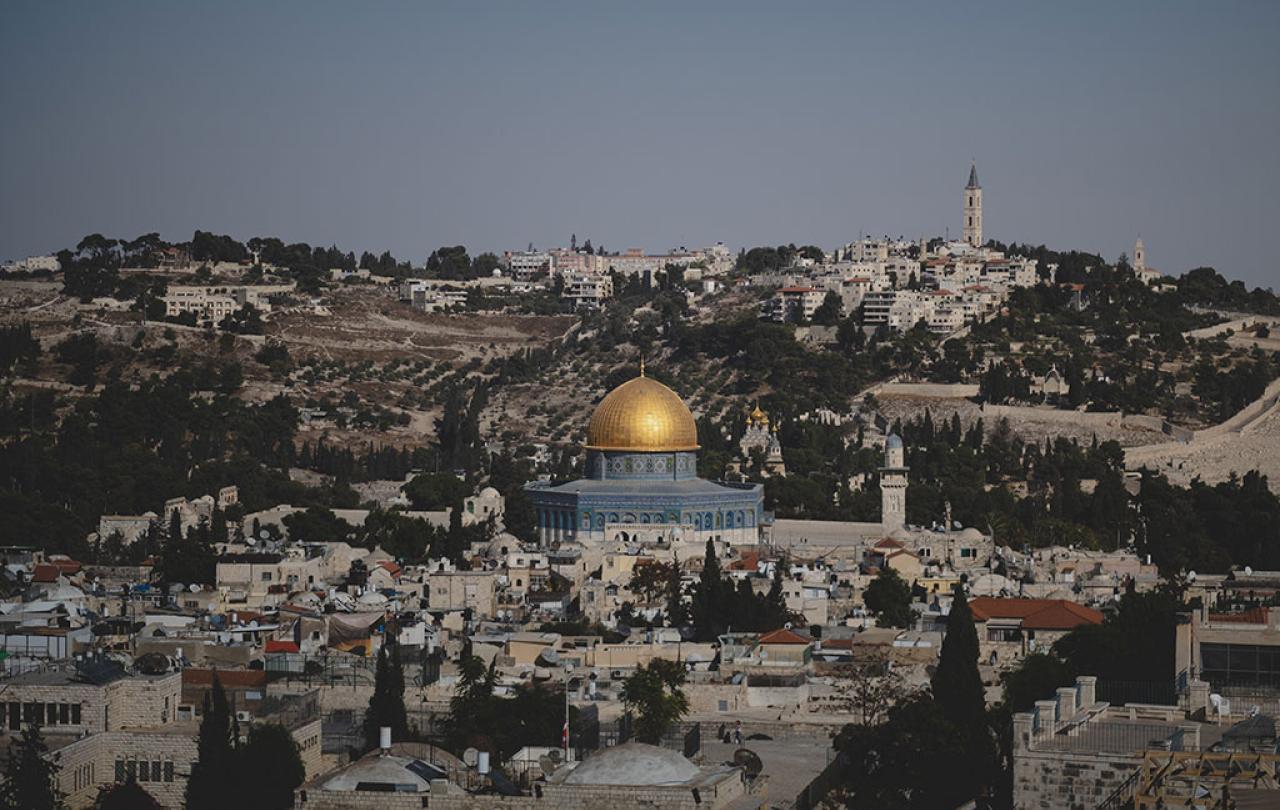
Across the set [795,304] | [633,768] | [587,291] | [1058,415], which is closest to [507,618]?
[633,768]

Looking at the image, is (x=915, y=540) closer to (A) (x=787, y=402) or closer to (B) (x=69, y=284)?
(A) (x=787, y=402)

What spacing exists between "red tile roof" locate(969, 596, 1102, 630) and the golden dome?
1404 centimetres

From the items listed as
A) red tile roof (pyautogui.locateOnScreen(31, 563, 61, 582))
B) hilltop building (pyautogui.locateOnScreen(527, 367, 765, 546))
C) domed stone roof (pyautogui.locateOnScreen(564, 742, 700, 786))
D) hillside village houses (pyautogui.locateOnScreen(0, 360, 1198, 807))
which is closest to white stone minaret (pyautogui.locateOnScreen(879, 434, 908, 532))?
hillside village houses (pyautogui.locateOnScreen(0, 360, 1198, 807))

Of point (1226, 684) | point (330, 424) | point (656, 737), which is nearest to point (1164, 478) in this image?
point (330, 424)

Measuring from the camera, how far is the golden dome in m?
49.0

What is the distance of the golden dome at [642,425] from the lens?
4900 cm

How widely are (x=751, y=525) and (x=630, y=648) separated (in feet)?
56.7

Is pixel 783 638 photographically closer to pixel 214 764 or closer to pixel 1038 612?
pixel 1038 612

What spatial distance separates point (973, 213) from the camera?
106812mm

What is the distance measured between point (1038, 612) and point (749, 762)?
11.5m

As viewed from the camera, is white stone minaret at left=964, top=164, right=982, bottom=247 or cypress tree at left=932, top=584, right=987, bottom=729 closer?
Result: cypress tree at left=932, top=584, right=987, bottom=729

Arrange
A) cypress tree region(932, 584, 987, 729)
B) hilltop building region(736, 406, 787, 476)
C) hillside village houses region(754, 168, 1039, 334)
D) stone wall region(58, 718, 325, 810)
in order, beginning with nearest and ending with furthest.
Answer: stone wall region(58, 718, 325, 810) → cypress tree region(932, 584, 987, 729) → hilltop building region(736, 406, 787, 476) → hillside village houses region(754, 168, 1039, 334)

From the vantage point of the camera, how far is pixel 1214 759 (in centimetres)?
1538

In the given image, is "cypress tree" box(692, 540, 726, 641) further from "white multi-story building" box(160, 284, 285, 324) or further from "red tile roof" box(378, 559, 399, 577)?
"white multi-story building" box(160, 284, 285, 324)
